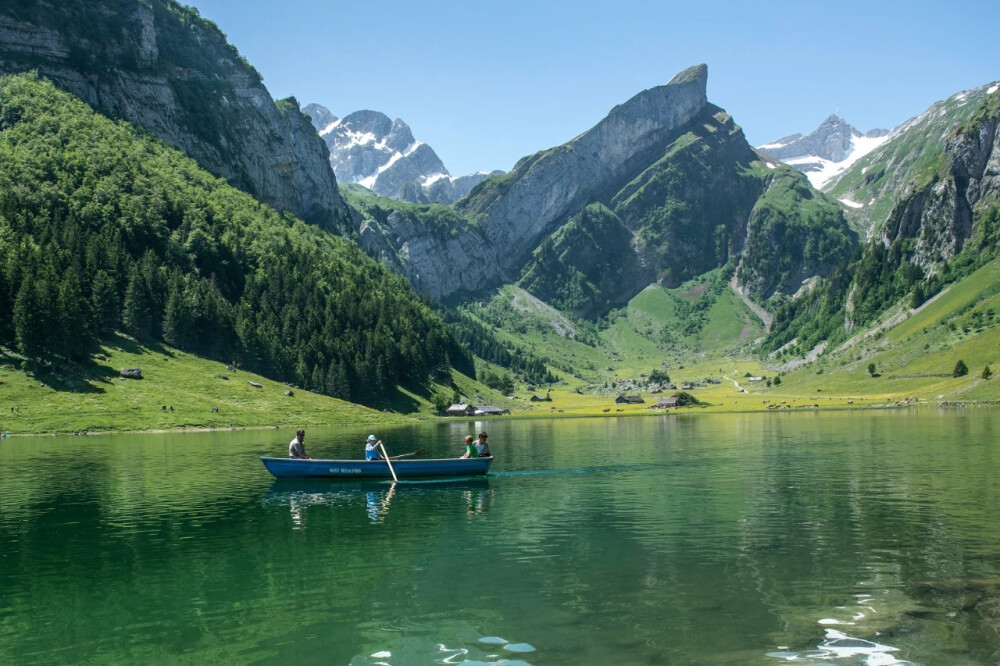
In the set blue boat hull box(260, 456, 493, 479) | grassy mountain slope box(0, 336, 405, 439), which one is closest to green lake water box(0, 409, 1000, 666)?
blue boat hull box(260, 456, 493, 479)

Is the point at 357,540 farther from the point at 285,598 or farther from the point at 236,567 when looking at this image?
the point at 285,598

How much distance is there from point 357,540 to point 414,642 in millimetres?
16765

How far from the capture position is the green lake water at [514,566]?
21.5 metres

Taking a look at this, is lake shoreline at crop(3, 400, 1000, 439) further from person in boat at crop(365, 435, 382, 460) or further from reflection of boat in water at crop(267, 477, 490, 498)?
person in boat at crop(365, 435, 382, 460)

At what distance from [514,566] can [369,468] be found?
34.7m

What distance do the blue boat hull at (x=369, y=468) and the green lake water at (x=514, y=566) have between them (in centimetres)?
105

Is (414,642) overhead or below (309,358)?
below

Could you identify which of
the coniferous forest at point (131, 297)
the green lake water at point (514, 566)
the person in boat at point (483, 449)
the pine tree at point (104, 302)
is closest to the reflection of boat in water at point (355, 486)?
the green lake water at point (514, 566)

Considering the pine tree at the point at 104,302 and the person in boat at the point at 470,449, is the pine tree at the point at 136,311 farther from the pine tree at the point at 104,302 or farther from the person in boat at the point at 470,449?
the person in boat at the point at 470,449

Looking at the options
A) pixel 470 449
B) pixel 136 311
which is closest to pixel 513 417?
pixel 136 311

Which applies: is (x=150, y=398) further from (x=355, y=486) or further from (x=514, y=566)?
(x=514, y=566)

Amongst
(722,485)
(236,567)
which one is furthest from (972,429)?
(236,567)

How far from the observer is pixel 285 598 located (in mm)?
26969

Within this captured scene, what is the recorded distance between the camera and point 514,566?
31281mm
